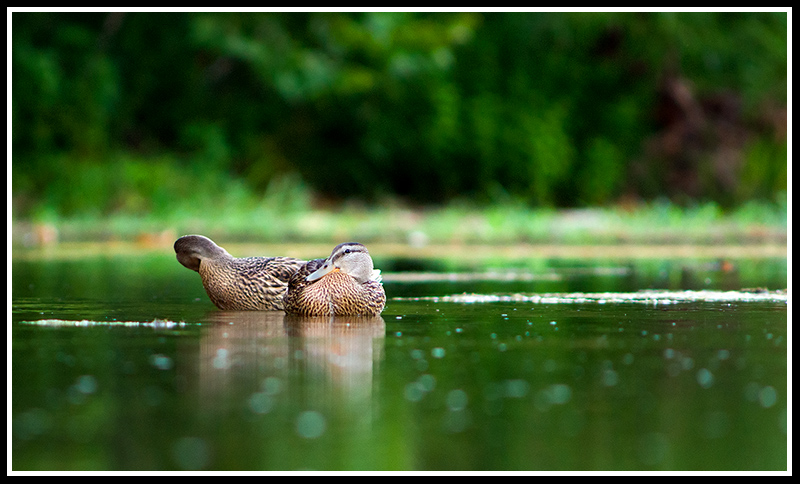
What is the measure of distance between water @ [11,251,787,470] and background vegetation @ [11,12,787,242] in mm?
13043

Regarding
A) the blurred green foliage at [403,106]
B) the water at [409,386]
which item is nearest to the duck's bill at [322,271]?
the water at [409,386]

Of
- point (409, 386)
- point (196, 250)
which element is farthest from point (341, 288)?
point (409, 386)

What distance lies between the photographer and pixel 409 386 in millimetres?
5449

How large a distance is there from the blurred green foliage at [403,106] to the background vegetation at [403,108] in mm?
42

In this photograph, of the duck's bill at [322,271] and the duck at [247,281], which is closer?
the duck's bill at [322,271]

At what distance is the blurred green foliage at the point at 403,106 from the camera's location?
871 inches

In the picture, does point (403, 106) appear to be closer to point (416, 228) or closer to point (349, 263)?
point (416, 228)

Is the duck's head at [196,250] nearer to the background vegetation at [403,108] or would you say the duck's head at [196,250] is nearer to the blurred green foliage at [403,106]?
the background vegetation at [403,108]

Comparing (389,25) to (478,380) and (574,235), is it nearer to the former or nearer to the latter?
(574,235)

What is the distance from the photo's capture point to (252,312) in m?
8.88

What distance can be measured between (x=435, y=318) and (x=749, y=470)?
4221mm

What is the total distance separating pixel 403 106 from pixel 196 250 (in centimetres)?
1674

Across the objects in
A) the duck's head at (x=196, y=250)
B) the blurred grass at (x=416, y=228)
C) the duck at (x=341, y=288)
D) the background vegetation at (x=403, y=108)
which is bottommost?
the duck at (x=341, y=288)

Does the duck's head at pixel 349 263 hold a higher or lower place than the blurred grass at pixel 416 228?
lower
